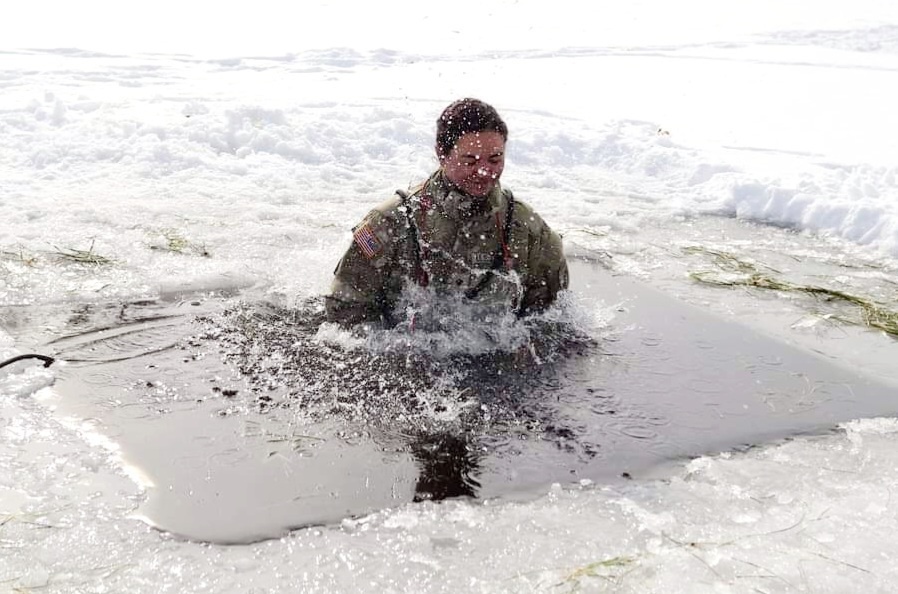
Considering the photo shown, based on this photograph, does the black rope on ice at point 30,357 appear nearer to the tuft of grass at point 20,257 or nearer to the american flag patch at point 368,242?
the american flag patch at point 368,242

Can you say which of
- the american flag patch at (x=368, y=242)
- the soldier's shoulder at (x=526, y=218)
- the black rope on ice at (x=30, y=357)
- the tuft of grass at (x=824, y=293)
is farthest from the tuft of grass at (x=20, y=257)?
the tuft of grass at (x=824, y=293)

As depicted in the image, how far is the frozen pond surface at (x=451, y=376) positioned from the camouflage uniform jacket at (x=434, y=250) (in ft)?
1.04

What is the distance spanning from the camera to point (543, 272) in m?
4.51

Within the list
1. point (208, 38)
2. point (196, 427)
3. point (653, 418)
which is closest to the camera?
point (196, 427)

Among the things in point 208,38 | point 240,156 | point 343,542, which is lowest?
point 343,542

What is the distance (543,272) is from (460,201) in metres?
0.65

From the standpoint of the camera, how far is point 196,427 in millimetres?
3387

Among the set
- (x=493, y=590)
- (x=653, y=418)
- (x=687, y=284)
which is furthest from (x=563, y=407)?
(x=687, y=284)

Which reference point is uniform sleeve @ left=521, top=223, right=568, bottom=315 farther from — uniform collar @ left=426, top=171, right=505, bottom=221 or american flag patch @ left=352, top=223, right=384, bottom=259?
american flag patch @ left=352, top=223, right=384, bottom=259

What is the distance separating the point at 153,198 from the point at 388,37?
42.6 ft

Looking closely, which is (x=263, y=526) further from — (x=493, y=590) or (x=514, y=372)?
(x=514, y=372)

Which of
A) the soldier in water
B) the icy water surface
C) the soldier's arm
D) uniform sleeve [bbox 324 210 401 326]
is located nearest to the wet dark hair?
the soldier in water

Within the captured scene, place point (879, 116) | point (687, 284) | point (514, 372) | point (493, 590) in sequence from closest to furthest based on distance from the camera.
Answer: point (493, 590) → point (514, 372) → point (687, 284) → point (879, 116)

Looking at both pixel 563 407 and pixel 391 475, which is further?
pixel 563 407
